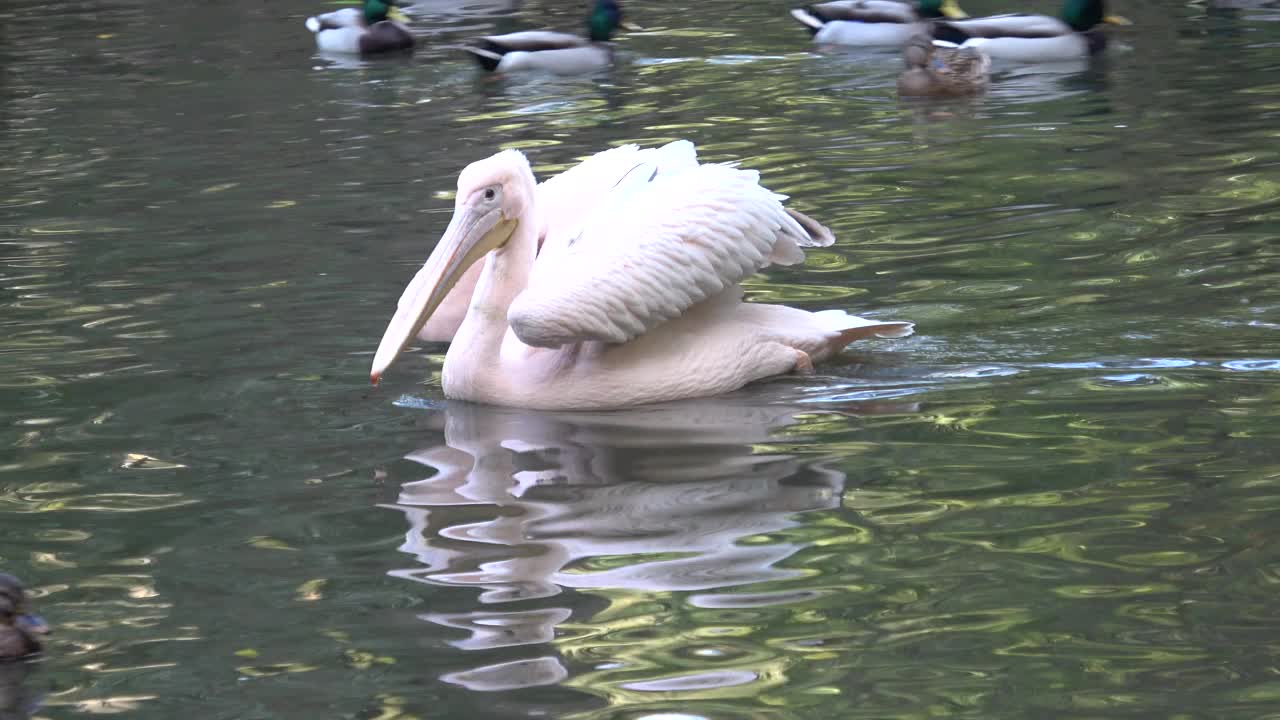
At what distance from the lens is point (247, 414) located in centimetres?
605

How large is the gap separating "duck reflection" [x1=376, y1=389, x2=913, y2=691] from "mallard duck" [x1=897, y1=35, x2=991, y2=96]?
19.7ft

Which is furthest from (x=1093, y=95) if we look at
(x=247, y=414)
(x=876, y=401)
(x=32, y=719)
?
(x=32, y=719)

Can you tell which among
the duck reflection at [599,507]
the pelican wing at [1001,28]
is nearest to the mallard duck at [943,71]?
the pelican wing at [1001,28]

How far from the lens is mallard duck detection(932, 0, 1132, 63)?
1330 centimetres

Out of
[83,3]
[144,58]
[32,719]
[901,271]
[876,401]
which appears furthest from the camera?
[83,3]

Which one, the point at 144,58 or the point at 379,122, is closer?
the point at 379,122

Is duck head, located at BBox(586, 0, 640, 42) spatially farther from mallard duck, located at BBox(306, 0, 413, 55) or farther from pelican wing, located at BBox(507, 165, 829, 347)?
pelican wing, located at BBox(507, 165, 829, 347)

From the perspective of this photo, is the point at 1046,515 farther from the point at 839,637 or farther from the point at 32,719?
the point at 32,719

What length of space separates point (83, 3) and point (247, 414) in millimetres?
14627

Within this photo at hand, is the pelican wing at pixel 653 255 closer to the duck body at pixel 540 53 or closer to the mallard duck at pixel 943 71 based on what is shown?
the mallard duck at pixel 943 71

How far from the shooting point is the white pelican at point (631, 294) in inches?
232

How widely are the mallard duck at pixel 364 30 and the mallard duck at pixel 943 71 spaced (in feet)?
15.8

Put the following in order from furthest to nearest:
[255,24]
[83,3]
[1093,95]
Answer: [83,3], [255,24], [1093,95]

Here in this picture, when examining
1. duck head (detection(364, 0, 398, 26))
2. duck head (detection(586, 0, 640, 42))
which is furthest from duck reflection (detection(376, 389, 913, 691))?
duck head (detection(364, 0, 398, 26))
